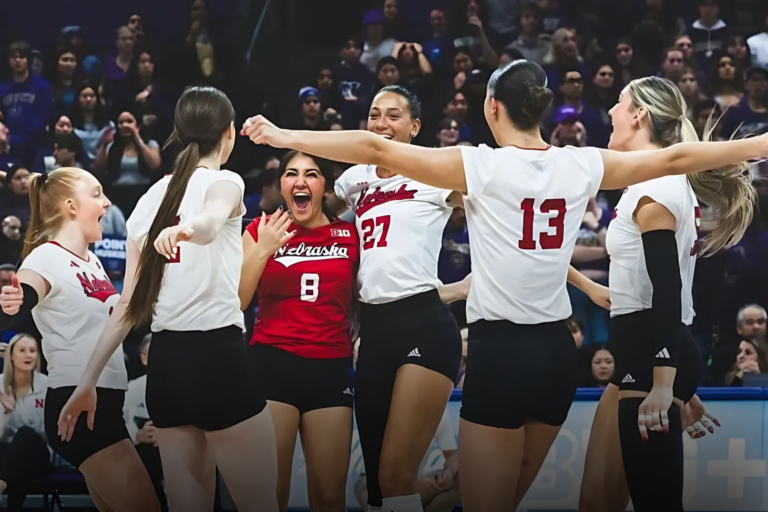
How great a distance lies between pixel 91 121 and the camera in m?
5.96

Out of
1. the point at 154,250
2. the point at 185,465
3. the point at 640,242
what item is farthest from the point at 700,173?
the point at 185,465

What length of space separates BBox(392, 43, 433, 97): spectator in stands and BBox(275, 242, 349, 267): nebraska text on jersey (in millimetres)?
1863

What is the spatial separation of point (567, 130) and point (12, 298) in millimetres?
3823

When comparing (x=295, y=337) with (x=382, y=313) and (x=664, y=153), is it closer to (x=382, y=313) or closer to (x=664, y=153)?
(x=382, y=313)

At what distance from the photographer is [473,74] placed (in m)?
6.43

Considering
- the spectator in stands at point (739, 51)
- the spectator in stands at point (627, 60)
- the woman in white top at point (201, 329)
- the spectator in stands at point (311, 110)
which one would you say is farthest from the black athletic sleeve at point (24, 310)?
the spectator in stands at point (739, 51)

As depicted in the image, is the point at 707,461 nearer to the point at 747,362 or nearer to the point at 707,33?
the point at 747,362

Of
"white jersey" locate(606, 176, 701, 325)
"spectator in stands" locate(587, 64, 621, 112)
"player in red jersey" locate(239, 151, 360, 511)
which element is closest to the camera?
"white jersey" locate(606, 176, 701, 325)

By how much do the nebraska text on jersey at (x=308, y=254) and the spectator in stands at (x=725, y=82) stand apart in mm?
3172

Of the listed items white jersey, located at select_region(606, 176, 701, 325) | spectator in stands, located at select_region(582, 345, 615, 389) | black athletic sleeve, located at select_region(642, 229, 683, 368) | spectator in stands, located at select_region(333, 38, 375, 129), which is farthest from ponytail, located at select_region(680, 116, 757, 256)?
spectator in stands, located at select_region(333, 38, 375, 129)

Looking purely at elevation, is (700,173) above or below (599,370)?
above

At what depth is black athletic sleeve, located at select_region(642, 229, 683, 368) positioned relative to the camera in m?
4.37

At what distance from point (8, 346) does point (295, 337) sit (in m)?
1.95

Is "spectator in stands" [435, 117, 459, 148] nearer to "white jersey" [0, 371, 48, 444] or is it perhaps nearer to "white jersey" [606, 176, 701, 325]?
"white jersey" [606, 176, 701, 325]
